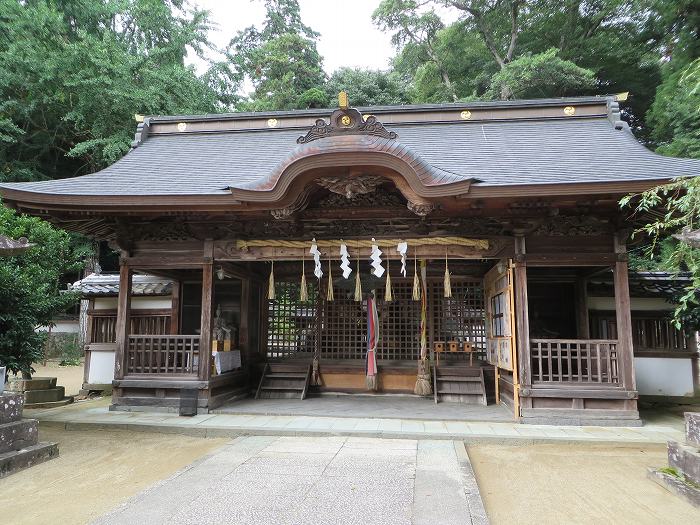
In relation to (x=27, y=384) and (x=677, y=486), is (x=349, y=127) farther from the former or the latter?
(x=27, y=384)

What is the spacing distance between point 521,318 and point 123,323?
6626 mm

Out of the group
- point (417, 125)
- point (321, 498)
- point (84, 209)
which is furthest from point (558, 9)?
point (321, 498)

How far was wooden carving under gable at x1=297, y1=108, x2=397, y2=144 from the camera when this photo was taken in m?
6.41

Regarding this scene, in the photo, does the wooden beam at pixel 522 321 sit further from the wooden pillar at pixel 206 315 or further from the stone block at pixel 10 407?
the stone block at pixel 10 407

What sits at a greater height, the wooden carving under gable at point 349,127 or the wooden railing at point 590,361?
the wooden carving under gable at point 349,127

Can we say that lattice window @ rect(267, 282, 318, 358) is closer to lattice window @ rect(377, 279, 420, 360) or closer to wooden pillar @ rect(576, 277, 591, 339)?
lattice window @ rect(377, 279, 420, 360)

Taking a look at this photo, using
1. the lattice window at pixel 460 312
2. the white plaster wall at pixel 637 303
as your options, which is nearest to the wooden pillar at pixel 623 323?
the white plaster wall at pixel 637 303

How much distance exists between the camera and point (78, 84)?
55.3 ft

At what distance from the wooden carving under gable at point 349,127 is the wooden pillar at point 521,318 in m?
2.71

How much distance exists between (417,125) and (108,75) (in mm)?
13632

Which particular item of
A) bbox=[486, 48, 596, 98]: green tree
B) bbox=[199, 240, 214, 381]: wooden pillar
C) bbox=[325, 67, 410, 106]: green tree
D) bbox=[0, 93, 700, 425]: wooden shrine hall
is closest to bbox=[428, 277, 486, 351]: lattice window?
bbox=[0, 93, 700, 425]: wooden shrine hall

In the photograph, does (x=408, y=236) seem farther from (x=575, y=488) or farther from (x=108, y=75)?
(x=108, y=75)

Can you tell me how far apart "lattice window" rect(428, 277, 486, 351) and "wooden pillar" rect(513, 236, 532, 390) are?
2.62 m

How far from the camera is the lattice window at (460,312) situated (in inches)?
382
